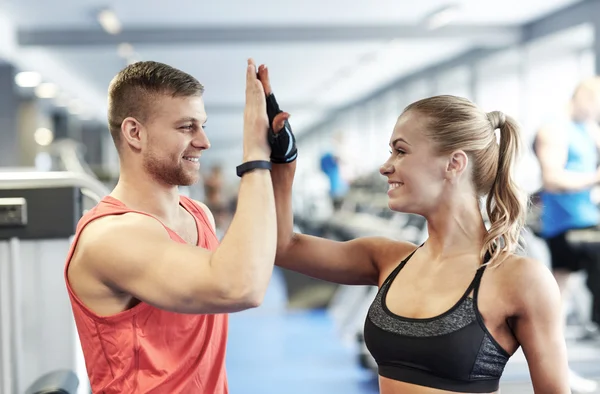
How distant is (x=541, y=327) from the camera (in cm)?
135

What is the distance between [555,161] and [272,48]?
7264 mm

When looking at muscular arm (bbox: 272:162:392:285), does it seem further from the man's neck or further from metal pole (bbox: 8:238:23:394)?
metal pole (bbox: 8:238:23:394)

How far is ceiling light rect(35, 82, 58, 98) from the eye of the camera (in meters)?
12.2

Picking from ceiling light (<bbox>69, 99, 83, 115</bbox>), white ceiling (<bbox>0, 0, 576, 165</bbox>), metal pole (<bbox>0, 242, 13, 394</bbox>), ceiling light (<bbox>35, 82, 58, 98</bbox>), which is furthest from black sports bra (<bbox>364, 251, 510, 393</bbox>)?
ceiling light (<bbox>69, 99, 83, 115</bbox>)

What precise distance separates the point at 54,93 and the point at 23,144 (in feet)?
5.85

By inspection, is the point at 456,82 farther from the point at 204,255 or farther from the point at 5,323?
the point at 204,255

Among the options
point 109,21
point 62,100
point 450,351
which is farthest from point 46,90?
point 450,351

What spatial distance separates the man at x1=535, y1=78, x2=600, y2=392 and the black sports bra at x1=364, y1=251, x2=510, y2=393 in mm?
2563

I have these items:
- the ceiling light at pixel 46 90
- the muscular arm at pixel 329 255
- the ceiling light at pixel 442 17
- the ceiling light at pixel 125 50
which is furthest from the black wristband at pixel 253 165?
the ceiling light at pixel 46 90

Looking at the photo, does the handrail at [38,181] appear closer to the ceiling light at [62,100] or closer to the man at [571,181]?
the man at [571,181]

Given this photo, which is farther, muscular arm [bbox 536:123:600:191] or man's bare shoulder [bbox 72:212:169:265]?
muscular arm [bbox 536:123:600:191]

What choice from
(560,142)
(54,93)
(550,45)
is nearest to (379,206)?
(550,45)

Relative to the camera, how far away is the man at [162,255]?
126 centimetres

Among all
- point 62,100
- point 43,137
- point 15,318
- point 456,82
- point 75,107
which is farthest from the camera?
point 75,107
